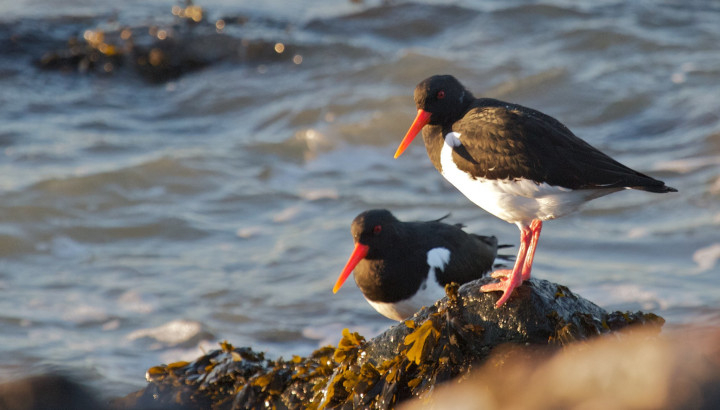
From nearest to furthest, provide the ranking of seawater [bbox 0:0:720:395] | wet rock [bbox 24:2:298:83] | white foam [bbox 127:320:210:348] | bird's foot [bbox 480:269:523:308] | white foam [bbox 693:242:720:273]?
bird's foot [bbox 480:269:523:308]
white foam [bbox 127:320:210:348]
seawater [bbox 0:0:720:395]
white foam [bbox 693:242:720:273]
wet rock [bbox 24:2:298:83]

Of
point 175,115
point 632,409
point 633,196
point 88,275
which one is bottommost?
point 632,409

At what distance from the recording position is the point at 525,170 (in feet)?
11.1

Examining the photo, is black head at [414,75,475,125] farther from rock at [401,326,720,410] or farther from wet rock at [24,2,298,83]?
wet rock at [24,2,298,83]

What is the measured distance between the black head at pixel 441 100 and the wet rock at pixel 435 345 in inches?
32.4

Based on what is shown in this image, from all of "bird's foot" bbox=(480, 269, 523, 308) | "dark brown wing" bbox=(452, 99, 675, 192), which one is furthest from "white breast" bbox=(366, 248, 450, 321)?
"dark brown wing" bbox=(452, 99, 675, 192)

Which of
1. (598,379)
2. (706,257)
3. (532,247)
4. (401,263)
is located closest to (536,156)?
(532,247)

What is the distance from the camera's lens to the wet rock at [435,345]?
11.2 feet

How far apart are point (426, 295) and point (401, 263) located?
0.76ft

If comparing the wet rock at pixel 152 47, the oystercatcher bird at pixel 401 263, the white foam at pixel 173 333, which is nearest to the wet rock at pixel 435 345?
the oystercatcher bird at pixel 401 263

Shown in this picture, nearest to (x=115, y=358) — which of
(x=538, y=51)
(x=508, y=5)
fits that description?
(x=538, y=51)

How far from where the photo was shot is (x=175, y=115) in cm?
1056

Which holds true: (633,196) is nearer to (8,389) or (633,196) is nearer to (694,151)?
(694,151)

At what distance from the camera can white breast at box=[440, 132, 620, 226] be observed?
3.39 metres

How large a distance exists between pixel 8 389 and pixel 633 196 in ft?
20.5
